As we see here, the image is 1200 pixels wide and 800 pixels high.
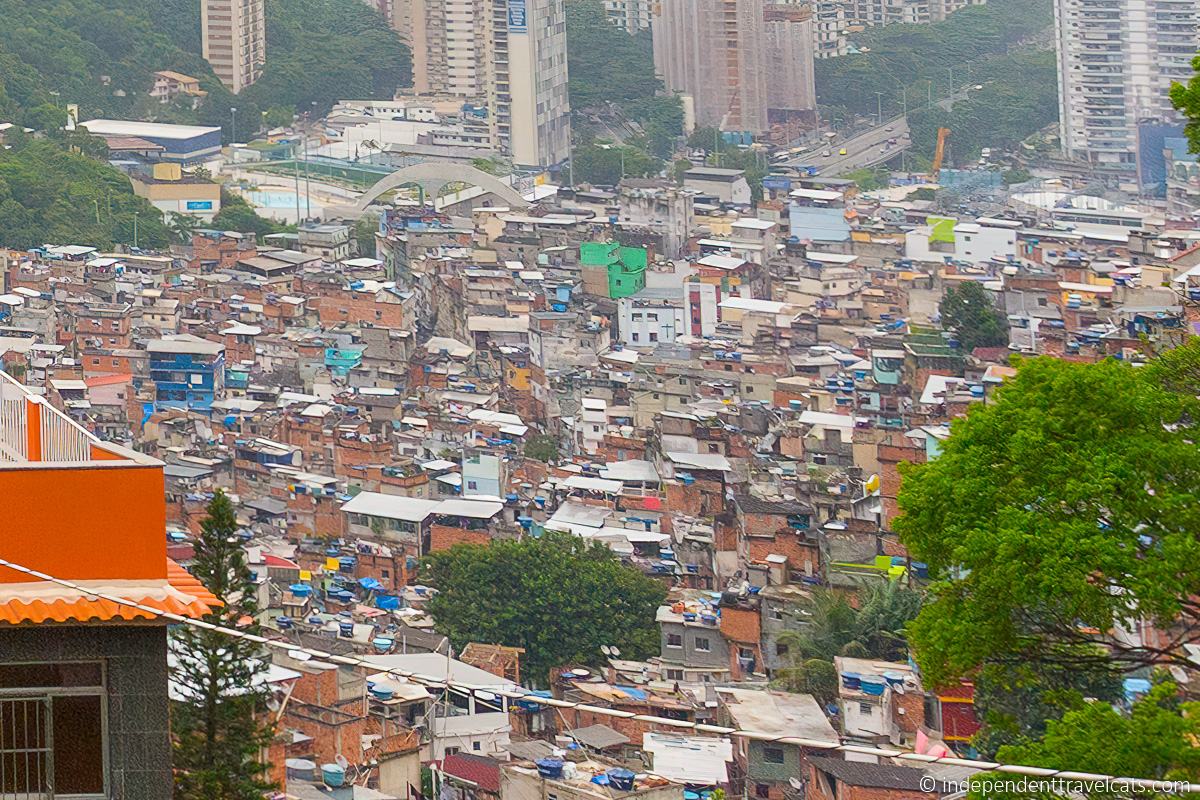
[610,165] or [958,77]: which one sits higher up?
[958,77]

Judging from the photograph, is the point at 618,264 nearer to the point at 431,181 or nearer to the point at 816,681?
the point at 431,181

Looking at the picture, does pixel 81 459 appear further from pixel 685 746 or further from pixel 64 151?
pixel 64 151

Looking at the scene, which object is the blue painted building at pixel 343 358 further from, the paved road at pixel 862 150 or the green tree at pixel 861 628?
the paved road at pixel 862 150

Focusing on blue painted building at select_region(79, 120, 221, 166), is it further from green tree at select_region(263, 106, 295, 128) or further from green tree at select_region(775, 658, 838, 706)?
green tree at select_region(775, 658, 838, 706)

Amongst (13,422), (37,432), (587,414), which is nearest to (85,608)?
(37,432)

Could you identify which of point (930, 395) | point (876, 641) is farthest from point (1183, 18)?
point (876, 641)

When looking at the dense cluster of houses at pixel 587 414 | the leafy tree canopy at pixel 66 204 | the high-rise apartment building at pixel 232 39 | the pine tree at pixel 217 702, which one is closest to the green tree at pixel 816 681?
the dense cluster of houses at pixel 587 414
